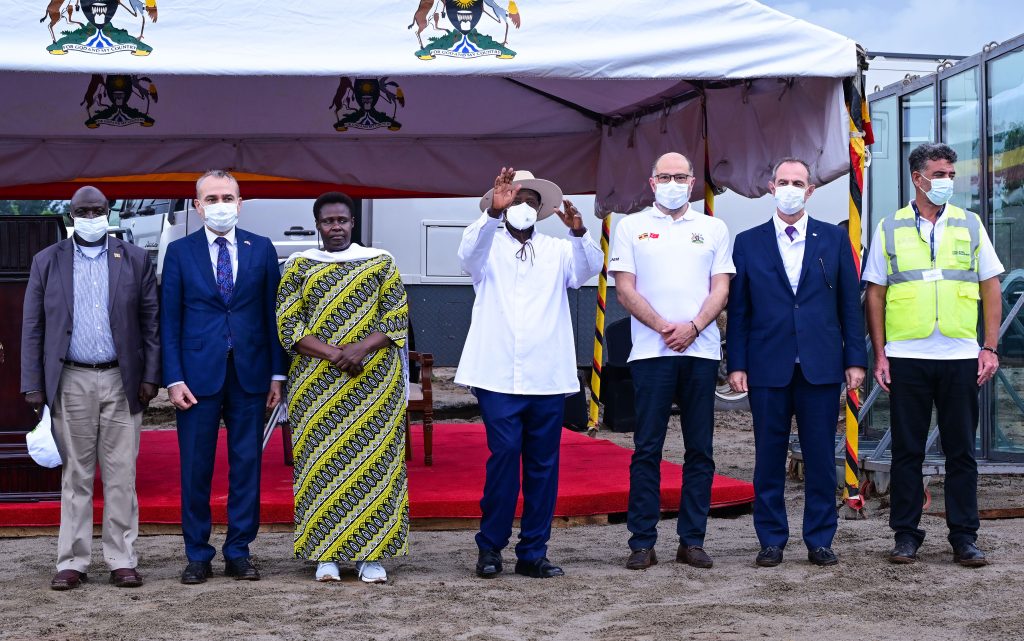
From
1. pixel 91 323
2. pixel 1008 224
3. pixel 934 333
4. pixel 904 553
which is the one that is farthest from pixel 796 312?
pixel 1008 224

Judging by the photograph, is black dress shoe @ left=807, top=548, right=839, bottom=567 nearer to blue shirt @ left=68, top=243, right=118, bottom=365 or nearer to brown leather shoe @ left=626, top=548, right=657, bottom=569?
brown leather shoe @ left=626, top=548, right=657, bottom=569

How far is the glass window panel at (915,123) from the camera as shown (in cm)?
828

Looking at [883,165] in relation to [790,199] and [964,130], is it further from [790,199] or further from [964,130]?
[790,199]

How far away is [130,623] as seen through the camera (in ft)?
14.0

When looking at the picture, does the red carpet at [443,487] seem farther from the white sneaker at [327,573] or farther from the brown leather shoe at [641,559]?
the white sneaker at [327,573]

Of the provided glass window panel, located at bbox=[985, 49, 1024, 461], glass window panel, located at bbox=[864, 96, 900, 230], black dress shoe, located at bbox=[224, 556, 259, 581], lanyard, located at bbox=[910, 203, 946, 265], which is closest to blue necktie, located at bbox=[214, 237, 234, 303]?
black dress shoe, located at bbox=[224, 556, 259, 581]

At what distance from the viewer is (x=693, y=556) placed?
5.21 meters

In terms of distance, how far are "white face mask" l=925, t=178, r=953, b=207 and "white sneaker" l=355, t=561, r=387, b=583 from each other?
2.73m

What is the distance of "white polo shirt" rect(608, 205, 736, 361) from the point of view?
5.11 meters

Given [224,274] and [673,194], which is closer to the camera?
[224,274]

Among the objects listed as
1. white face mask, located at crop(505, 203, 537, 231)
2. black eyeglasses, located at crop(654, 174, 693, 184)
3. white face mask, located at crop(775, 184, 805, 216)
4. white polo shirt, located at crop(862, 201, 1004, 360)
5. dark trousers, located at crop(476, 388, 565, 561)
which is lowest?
dark trousers, located at crop(476, 388, 565, 561)

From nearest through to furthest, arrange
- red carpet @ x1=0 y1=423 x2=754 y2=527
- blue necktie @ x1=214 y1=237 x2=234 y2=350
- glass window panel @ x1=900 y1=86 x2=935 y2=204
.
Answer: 1. blue necktie @ x1=214 y1=237 x2=234 y2=350
2. red carpet @ x1=0 y1=423 x2=754 y2=527
3. glass window panel @ x1=900 y1=86 x2=935 y2=204

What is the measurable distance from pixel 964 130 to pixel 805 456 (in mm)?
3647

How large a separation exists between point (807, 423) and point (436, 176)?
4540 mm
